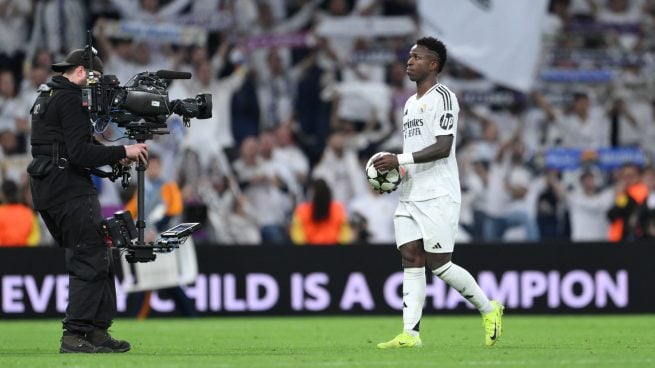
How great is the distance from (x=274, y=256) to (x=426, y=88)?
6.75m

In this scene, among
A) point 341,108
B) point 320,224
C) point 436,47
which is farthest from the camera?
point 341,108

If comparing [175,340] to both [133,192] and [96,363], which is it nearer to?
[96,363]

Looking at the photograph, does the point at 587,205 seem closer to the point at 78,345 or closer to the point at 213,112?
the point at 213,112

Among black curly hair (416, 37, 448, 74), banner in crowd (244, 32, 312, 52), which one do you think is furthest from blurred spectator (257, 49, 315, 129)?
black curly hair (416, 37, 448, 74)

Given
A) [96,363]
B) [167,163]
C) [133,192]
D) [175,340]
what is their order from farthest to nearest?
[167,163]
[133,192]
[175,340]
[96,363]

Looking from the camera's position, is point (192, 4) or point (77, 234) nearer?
point (77, 234)

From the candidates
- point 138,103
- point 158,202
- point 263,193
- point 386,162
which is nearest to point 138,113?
point 138,103

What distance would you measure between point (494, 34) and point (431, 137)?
26.9 feet

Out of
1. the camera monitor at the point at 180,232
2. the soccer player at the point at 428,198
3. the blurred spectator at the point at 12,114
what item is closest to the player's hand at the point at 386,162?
the soccer player at the point at 428,198

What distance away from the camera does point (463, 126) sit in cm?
2033

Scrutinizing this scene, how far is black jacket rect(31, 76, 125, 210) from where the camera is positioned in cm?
1068

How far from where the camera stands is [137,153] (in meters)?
10.7

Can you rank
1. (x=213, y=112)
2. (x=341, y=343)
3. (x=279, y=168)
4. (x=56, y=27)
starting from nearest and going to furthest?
1. (x=341, y=343)
2. (x=213, y=112)
3. (x=279, y=168)
4. (x=56, y=27)

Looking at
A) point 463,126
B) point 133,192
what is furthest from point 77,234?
point 463,126
